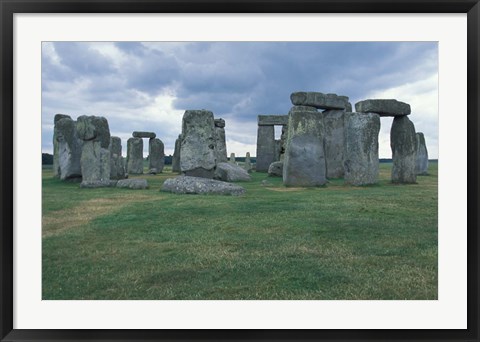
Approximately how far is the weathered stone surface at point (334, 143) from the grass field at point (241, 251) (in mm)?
8229

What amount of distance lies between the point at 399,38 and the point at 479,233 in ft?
5.95

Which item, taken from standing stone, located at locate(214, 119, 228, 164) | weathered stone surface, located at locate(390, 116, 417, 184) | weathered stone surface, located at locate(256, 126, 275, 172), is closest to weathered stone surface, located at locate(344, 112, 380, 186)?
weathered stone surface, located at locate(390, 116, 417, 184)

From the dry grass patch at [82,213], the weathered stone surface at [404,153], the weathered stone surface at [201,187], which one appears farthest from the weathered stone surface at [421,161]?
the dry grass patch at [82,213]

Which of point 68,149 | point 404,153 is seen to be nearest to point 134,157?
point 68,149

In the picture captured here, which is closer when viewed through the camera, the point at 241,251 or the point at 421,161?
the point at 241,251

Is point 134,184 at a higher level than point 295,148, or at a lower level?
lower

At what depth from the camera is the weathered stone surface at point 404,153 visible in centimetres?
1184

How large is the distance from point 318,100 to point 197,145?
6.14 metres

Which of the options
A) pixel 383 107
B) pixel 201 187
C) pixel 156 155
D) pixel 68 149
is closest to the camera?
pixel 201 187

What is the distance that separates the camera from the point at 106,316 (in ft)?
9.96

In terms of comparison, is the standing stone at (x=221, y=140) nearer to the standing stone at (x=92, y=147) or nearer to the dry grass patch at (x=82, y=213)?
the standing stone at (x=92, y=147)

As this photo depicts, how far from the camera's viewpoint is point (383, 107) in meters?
11.4

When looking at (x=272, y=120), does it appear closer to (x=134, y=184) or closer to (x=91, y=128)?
(x=91, y=128)

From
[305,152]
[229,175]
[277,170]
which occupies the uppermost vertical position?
[305,152]
